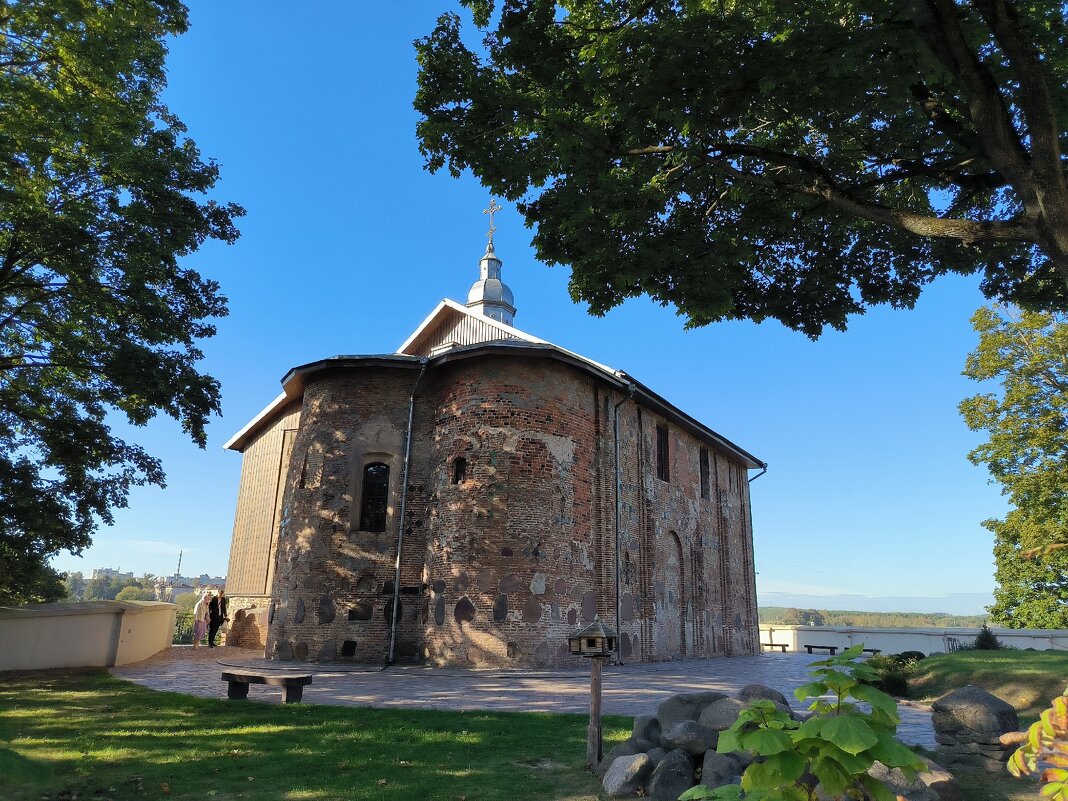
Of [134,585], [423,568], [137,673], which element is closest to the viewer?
[137,673]

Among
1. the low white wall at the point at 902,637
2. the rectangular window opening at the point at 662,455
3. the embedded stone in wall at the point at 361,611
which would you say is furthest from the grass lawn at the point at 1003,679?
the embedded stone in wall at the point at 361,611

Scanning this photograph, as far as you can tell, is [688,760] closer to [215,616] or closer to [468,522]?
[468,522]

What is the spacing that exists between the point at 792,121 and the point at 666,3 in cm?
193

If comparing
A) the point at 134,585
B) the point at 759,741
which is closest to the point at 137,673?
the point at 759,741

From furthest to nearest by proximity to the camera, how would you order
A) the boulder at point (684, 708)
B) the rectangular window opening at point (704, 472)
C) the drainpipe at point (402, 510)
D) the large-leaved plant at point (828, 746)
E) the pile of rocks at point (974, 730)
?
the rectangular window opening at point (704, 472) → the drainpipe at point (402, 510) → the pile of rocks at point (974, 730) → the boulder at point (684, 708) → the large-leaved plant at point (828, 746)

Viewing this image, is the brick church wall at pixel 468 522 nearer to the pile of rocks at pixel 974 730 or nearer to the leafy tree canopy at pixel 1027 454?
the pile of rocks at pixel 974 730

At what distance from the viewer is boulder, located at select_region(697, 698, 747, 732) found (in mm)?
5961

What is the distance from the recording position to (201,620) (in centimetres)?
2447

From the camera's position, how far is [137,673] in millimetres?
14875

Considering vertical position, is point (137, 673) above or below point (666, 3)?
below

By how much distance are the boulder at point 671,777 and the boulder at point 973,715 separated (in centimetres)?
326

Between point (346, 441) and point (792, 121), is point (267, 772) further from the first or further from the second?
point (346, 441)

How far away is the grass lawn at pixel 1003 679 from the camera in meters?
10.1

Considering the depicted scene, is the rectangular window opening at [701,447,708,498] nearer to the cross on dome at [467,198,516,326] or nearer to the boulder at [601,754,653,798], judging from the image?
the cross on dome at [467,198,516,326]
